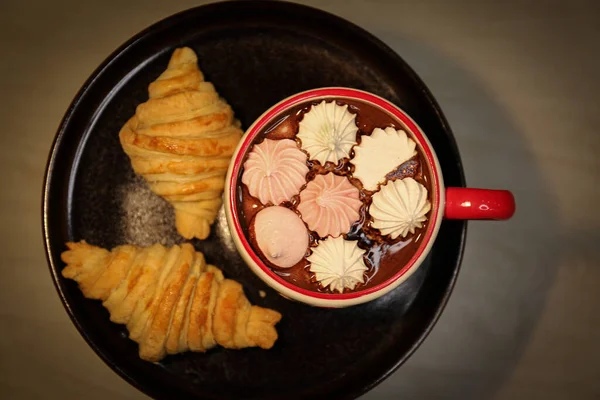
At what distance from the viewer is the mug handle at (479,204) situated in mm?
911

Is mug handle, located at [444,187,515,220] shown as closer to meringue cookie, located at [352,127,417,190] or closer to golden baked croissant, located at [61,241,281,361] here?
meringue cookie, located at [352,127,417,190]

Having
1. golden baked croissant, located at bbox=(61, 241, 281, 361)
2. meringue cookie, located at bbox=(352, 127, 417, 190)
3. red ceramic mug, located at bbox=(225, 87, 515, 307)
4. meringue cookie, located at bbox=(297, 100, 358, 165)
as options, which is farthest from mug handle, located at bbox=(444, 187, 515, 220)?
golden baked croissant, located at bbox=(61, 241, 281, 361)

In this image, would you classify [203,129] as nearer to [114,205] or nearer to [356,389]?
[114,205]

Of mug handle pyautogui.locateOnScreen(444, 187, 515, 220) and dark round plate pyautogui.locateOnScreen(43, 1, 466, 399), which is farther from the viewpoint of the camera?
dark round plate pyautogui.locateOnScreen(43, 1, 466, 399)

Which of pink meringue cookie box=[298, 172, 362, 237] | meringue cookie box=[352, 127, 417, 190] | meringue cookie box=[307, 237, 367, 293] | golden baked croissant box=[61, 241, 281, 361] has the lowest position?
golden baked croissant box=[61, 241, 281, 361]

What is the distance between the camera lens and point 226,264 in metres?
1.17

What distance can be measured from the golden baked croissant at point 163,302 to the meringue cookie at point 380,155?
0.37 m

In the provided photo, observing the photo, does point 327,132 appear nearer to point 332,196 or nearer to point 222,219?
point 332,196

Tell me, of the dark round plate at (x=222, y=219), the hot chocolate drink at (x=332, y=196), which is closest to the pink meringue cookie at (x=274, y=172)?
the hot chocolate drink at (x=332, y=196)

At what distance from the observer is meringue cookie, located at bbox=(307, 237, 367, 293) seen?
0.95 m

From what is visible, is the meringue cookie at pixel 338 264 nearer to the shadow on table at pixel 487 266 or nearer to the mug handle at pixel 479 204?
the mug handle at pixel 479 204

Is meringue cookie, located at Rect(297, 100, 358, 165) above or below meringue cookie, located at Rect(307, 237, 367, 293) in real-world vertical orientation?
above

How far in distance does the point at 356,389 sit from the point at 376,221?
393 mm

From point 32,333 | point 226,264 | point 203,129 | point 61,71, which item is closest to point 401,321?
point 226,264
